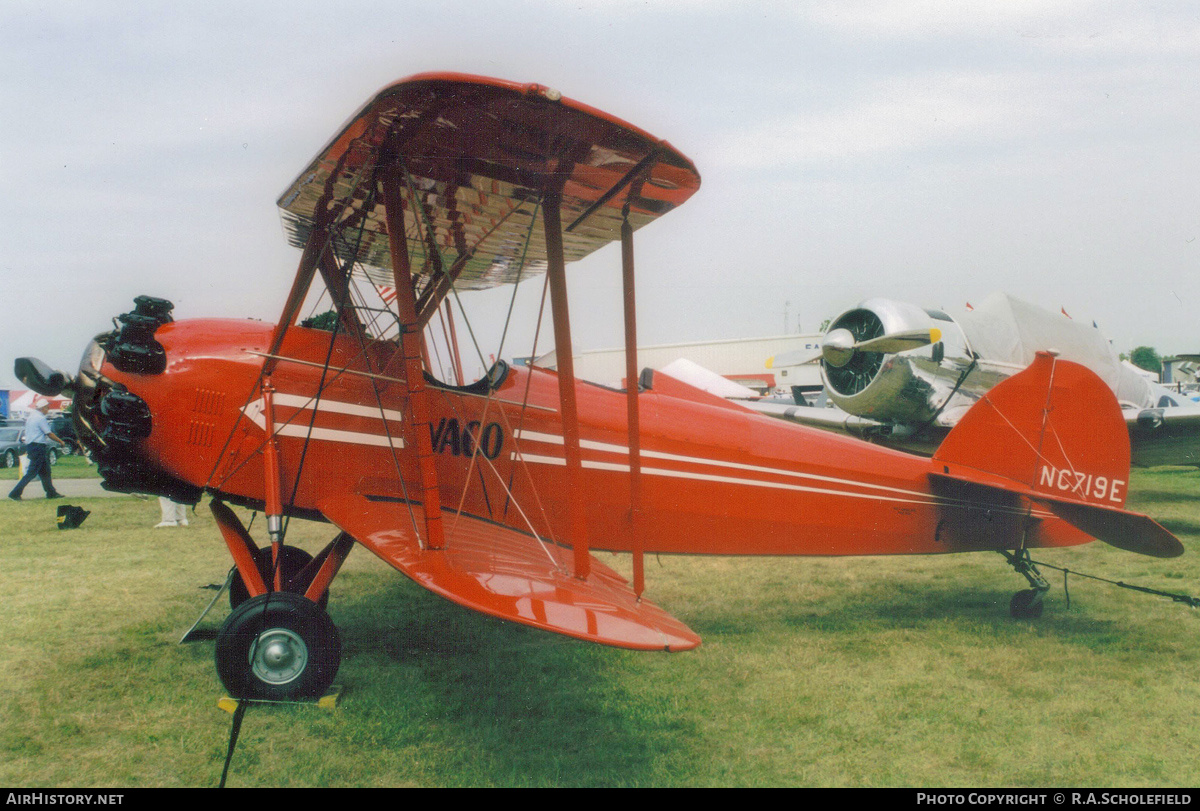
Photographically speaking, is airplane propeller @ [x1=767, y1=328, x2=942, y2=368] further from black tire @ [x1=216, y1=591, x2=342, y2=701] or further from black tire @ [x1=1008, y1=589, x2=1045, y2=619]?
black tire @ [x1=216, y1=591, x2=342, y2=701]

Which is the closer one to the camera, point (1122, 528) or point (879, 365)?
point (1122, 528)

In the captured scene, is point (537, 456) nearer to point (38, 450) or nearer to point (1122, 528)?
point (1122, 528)

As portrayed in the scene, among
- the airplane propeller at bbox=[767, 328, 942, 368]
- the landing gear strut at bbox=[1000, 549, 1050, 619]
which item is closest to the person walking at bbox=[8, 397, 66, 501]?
the airplane propeller at bbox=[767, 328, 942, 368]

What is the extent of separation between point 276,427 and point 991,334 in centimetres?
762

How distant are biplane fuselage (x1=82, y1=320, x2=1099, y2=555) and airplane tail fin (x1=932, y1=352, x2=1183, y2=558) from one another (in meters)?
0.29

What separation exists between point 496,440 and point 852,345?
4813 mm

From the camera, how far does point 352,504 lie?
3.54 metres

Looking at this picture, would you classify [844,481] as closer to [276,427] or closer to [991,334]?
[276,427]

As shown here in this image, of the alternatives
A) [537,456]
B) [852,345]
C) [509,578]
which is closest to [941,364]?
[852,345]

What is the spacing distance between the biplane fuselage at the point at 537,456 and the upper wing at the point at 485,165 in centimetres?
80

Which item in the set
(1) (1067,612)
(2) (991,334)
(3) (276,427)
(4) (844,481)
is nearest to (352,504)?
(3) (276,427)

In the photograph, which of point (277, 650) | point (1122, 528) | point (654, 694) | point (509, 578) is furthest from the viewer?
point (1122, 528)

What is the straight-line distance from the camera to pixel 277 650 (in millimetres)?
3100

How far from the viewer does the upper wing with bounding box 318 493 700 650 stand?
241 centimetres
